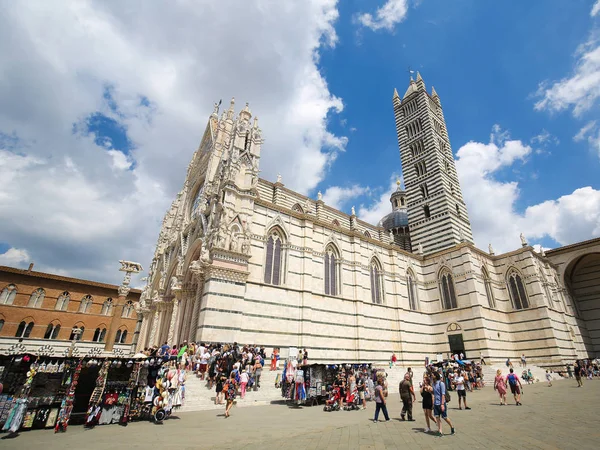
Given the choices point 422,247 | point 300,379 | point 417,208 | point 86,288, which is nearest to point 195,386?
point 300,379

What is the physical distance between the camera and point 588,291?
A: 96.5ft

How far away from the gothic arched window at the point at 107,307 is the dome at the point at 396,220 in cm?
3325

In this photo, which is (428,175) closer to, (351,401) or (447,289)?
(447,289)

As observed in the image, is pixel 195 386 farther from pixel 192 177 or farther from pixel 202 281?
pixel 192 177

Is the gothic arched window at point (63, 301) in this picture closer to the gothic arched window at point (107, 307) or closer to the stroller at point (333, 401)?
the gothic arched window at point (107, 307)

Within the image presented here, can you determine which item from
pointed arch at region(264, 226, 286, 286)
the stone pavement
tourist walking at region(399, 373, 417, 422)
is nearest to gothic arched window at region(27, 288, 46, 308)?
pointed arch at region(264, 226, 286, 286)

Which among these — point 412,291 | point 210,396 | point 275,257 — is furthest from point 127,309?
point 412,291

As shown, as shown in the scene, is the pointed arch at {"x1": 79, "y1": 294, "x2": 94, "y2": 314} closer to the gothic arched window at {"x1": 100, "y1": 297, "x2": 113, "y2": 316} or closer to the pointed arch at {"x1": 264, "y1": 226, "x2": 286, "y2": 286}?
the gothic arched window at {"x1": 100, "y1": 297, "x2": 113, "y2": 316}

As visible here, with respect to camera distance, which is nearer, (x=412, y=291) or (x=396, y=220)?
(x=412, y=291)

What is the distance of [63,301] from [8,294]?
4294 mm

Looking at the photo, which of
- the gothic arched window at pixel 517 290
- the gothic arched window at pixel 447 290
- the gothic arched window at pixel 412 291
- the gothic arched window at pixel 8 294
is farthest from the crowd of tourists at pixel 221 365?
the gothic arched window at pixel 8 294

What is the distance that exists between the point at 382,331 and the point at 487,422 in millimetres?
14032

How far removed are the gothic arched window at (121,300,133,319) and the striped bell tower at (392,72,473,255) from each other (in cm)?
3184

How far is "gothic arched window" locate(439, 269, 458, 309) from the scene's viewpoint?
24133mm
